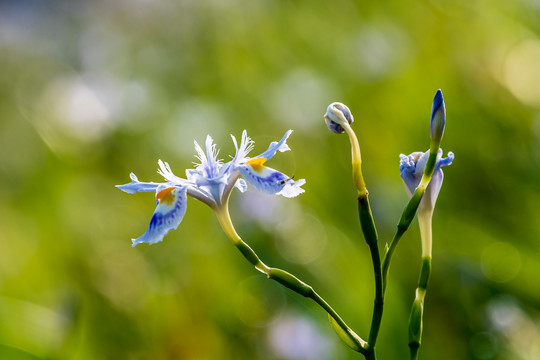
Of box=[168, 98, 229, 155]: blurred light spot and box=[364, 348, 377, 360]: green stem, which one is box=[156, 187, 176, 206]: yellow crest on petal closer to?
box=[364, 348, 377, 360]: green stem

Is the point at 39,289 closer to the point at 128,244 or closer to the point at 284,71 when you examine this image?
the point at 128,244

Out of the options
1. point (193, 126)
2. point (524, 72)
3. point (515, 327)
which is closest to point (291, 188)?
point (515, 327)

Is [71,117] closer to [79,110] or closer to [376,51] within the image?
[79,110]

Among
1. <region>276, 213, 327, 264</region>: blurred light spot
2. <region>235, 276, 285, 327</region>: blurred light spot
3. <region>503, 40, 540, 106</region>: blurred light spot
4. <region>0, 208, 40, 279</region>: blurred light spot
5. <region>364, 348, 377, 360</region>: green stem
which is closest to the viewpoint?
<region>364, 348, 377, 360</region>: green stem

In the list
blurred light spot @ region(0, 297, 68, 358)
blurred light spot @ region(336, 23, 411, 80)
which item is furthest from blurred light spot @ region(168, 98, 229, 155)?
blurred light spot @ region(0, 297, 68, 358)

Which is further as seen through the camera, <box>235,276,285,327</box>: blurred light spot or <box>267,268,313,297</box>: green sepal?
<box>235,276,285,327</box>: blurred light spot

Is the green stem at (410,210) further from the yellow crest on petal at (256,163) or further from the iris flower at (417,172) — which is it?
the yellow crest on petal at (256,163)

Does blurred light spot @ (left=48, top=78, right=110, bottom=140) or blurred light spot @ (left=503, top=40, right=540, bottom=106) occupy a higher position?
blurred light spot @ (left=503, top=40, right=540, bottom=106)

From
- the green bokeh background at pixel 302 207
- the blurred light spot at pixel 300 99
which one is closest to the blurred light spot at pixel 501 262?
the green bokeh background at pixel 302 207
